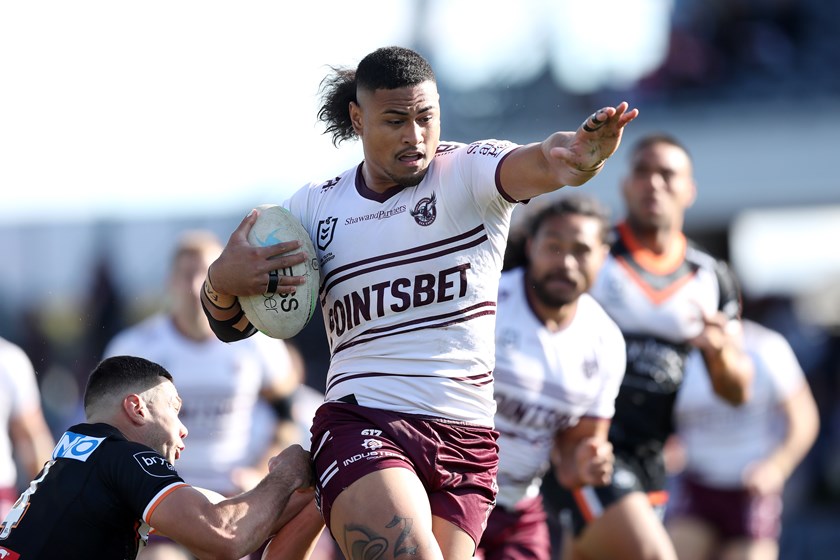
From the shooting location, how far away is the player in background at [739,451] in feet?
36.5

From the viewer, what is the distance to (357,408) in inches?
213

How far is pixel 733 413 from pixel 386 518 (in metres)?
7.53

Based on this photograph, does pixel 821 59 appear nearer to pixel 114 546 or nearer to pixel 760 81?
pixel 760 81

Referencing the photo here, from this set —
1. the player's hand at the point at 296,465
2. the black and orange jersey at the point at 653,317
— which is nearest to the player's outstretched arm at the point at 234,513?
the player's hand at the point at 296,465

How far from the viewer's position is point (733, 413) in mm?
12062

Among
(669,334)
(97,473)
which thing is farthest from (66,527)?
(669,334)

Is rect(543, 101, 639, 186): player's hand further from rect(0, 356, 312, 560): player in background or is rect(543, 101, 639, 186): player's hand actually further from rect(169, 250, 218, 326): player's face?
rect(169, 250, 218, 326): player's face

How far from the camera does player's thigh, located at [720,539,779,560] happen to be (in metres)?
11.0

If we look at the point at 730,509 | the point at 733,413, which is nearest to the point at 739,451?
the point at 733,413

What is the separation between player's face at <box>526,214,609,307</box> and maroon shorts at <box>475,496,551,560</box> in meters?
1.15

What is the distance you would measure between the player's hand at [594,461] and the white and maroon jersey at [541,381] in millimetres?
254

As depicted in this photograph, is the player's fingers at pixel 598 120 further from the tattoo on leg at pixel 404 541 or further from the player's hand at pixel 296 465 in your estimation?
the player's hand at pixel 296 465

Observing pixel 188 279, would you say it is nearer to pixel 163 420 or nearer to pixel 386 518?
pixel 163 420

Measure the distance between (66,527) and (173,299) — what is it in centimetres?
496
